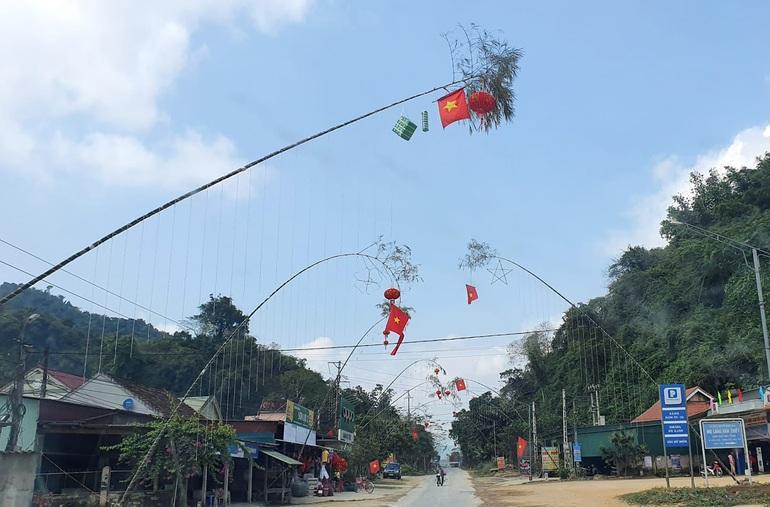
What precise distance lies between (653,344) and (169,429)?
55586mm

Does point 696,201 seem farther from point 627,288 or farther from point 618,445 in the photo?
point 618,445

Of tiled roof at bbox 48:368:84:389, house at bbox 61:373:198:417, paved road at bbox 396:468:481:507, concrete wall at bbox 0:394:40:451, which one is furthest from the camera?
tiled roof at bbox 48:368:84:389

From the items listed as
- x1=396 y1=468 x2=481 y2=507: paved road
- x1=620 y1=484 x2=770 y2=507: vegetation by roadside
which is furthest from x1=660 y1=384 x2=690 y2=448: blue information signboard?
x1=396 y1=468 x2=481 y2=507: paved road

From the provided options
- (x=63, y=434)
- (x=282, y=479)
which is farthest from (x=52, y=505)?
(x=282, y=479)

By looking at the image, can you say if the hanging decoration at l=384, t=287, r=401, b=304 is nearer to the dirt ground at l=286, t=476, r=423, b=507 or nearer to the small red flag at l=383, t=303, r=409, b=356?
the small red flag at l=383, t=303, r=409, b=356

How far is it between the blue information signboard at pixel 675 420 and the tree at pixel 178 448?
50.4 feet

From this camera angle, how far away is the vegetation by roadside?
19469mm

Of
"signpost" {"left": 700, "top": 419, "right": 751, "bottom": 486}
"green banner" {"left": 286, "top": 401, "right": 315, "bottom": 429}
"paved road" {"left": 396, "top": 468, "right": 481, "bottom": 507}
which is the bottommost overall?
"paved road" {"left": 396, "top": 468, "right": 481, "bottom": 507}

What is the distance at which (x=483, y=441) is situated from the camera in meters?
114

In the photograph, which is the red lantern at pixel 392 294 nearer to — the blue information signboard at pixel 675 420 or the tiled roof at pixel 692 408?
the blue information signboard at pixel 675 420

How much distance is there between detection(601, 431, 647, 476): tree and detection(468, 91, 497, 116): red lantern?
128 feet

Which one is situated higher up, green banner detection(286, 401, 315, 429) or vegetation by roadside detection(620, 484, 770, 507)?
green banner detection(286, 401, 315, 429)

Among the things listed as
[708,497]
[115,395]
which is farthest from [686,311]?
[115,395]

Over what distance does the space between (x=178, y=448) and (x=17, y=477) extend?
19.0 ft
